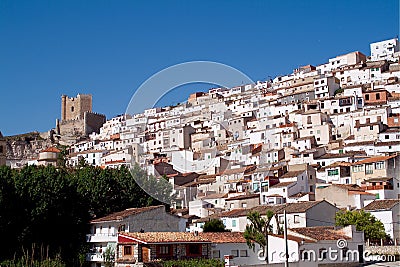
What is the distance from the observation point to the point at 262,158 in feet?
168

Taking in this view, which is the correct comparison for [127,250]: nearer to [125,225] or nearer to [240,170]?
[125,225]

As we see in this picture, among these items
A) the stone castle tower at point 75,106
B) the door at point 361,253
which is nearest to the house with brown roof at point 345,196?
the door at point 361,253

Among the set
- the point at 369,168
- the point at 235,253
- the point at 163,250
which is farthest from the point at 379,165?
the point at 163,250

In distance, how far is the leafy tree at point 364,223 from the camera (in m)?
26.8

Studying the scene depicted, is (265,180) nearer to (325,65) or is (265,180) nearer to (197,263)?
(197,263)

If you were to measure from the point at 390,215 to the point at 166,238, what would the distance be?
11.6 meters

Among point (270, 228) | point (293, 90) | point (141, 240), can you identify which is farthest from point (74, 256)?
point (293, 90)

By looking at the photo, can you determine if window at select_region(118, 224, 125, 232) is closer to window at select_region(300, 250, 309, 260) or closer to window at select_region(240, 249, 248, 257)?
window at select_region(240, 249, 248, 257)

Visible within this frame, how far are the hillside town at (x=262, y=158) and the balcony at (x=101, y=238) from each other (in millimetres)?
70

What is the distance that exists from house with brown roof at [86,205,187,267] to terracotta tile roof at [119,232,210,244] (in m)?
3.77

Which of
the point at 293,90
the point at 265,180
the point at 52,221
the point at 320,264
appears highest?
the point at 293,90

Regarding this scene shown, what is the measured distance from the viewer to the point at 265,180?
1545 inches

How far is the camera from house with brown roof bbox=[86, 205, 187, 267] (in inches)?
1118

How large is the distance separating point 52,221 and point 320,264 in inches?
568
